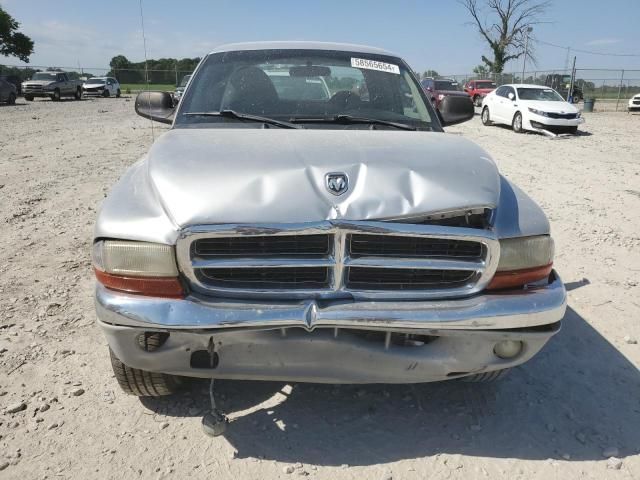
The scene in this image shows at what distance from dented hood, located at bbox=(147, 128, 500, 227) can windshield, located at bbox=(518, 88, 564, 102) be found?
15.9 meters

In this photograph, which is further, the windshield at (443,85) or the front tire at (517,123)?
the windshield at (443,85)

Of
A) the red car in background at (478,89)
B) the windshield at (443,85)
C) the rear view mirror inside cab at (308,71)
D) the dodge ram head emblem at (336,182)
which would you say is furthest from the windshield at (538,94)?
the dodge ram head emblem at (336,182)

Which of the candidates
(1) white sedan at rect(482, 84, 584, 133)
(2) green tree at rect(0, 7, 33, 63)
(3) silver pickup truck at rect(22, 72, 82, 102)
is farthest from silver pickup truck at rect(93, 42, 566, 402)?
(2) green tree at rect(0, 7, 33, 63)

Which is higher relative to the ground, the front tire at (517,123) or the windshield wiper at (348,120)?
the windshield wiper at (348,120)

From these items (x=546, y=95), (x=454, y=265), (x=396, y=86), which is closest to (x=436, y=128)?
(x=396, y=86)

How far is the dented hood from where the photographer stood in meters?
2.12

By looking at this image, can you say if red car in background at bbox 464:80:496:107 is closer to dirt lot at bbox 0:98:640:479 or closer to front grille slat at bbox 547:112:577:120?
front grille slat at bbox 547:112:577:120

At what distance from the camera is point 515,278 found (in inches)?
91.7

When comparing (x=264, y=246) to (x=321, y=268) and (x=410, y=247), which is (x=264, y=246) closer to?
(x=321, y=268)

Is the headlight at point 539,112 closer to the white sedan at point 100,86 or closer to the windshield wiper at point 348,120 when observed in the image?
the windshield wiper at point 348,120

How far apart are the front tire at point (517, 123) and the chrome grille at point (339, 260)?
1583cm

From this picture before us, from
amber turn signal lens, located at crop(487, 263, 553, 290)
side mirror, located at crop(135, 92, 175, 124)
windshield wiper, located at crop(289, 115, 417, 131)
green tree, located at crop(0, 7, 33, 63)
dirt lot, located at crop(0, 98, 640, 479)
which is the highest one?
green tree, located at crop(0, 7, 33, 63)

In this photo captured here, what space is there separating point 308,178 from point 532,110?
15592mm

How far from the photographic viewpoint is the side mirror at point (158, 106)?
379 cm
